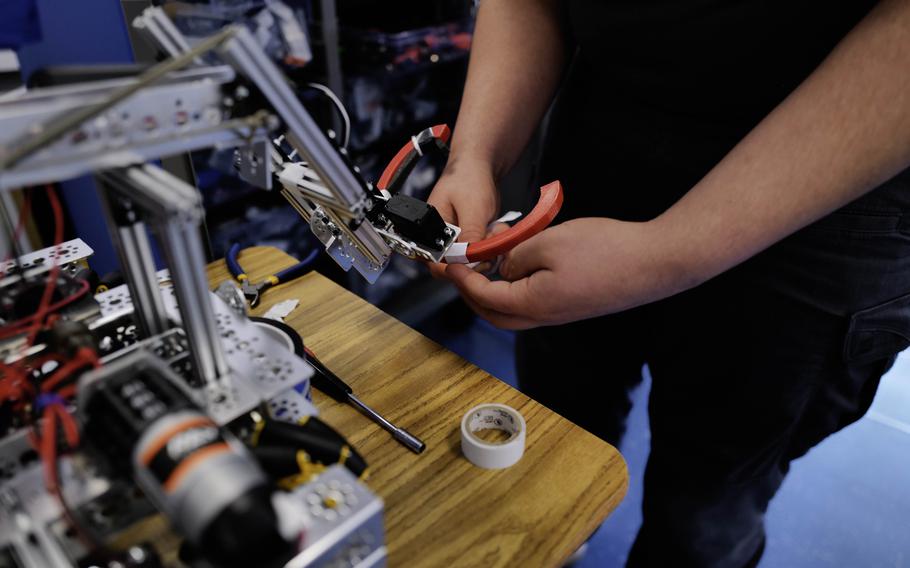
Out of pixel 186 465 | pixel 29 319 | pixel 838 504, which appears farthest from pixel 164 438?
pixel 838 504

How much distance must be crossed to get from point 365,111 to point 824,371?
153cm

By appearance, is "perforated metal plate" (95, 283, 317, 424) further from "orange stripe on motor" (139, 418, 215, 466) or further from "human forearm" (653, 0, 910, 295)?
"human forearm" (653, 0, 910, 295)

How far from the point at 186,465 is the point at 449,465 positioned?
340mm

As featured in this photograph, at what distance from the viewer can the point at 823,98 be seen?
549 mm

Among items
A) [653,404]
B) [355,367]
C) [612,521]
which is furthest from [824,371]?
[612,521]

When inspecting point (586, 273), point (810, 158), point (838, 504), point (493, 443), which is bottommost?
point (838, 504)

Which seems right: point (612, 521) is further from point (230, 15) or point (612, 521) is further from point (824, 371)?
point (230, 15)

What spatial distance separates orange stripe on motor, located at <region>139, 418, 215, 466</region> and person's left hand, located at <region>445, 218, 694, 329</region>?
0.40 metres

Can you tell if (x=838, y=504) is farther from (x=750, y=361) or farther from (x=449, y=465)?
(x=449, y=465)

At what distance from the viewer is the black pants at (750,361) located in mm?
672

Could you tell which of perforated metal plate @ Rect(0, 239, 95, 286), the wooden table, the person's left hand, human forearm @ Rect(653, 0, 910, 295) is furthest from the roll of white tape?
perforated metal plate @ Rect(0, 239, 95, 286)

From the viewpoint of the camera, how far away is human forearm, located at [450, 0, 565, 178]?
89 centimetres

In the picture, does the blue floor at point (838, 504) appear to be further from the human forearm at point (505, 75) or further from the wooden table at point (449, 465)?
the human forearm at point (505, 75)

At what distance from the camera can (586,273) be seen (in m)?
0.63
